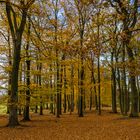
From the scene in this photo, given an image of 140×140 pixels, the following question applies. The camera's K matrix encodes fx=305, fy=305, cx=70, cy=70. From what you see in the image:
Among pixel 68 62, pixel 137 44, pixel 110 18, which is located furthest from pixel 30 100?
pixel 137 44

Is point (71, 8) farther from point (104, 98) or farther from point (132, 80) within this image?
point (104, 98)

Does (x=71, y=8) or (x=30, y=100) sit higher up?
(x=71, y=8)

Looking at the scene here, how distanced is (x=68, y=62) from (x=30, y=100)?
574 centimetres

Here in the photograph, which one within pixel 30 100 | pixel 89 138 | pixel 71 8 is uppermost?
pixel 71 8

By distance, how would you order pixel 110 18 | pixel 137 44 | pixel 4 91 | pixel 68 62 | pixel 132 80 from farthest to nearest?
pixel 137 44 → pixel 68 62 → pixel 4 91 → pixel 132 80 → pixel 110 18

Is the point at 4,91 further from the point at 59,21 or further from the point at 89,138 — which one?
the point at 89,138

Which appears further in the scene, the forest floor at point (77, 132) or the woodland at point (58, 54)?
the woodland at point (58, 54)

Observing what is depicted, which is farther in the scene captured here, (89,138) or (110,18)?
(110,18)

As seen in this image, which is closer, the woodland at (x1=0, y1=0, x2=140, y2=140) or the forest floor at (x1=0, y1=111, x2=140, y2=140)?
the forest floor at (x1=0, y1=111, x2=140, y2=140)

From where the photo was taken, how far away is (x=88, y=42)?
46.1ft

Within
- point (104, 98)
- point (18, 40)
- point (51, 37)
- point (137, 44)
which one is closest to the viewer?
point (18, 40)

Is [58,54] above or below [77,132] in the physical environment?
above

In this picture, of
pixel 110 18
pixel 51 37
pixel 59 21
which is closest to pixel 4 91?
pixel 51 37

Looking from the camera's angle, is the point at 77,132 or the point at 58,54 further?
the point at 58,54
